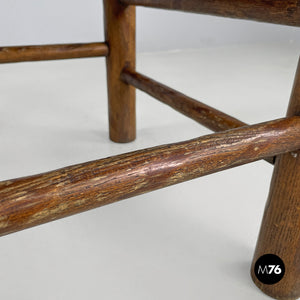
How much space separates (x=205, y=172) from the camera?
0.46 meters

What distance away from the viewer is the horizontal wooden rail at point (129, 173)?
1.18 ft

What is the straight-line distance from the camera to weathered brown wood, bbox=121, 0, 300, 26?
495 millimetres

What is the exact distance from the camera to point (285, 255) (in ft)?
1.96

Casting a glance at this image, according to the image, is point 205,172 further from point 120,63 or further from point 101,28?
point 101,28

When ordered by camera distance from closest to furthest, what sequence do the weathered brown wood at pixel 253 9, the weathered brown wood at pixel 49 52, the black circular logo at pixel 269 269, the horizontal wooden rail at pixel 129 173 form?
the horizontal wooden rail at pixel 129 173, the weathered brown wood at pixel 253 9, the black circular logo at pixel 269 269, the weathered brown wood at pixel 49 52

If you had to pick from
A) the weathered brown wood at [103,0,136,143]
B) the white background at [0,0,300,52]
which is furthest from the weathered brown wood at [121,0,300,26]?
the white background at [0,0,300,52]

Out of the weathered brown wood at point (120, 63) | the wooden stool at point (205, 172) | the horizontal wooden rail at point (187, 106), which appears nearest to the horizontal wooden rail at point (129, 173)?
the wooden stool at point (205, 172)

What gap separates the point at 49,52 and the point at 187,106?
1.25 feet

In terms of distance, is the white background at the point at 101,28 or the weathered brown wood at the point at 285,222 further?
the white background at the point at 101,28

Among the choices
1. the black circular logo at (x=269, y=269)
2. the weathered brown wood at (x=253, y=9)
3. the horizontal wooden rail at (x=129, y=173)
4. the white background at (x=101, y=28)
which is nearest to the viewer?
the horizontal wooden rail at (x=129, y=173)

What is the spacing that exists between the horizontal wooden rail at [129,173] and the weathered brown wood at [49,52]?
605 mm

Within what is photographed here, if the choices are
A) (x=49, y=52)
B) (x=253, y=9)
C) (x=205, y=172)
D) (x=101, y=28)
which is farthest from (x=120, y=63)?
(x=101, y=28)

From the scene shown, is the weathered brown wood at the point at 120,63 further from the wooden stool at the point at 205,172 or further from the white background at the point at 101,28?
the white background at the point at 101,28

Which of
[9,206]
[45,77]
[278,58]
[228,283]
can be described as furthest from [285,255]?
[278,58]
